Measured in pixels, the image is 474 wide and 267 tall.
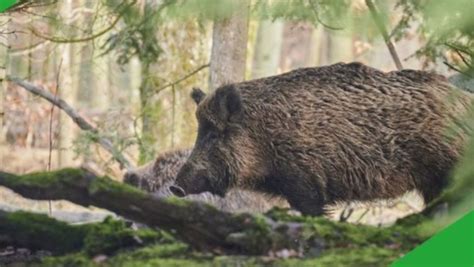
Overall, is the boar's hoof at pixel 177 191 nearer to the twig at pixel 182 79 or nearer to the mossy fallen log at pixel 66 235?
the mossy fallen log at pixel 66 235

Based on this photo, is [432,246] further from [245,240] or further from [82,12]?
[82,12]

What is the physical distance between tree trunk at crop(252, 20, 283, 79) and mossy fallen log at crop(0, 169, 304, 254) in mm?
667

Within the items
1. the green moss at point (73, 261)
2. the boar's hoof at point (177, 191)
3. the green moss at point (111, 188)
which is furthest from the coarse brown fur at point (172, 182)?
the green moss at point (73, 261)

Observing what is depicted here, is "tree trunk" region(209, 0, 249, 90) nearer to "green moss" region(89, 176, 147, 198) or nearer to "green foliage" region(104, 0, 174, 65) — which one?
"green foliage" region(104, 0, 174, 65)

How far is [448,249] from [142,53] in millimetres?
1474

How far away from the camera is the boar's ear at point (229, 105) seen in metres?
4.76

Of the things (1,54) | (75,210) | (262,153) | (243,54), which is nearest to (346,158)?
(262,153)

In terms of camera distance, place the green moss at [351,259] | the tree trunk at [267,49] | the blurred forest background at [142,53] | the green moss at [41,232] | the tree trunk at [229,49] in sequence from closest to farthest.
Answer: the green moss at [351,259], the green moss at [41,232], the blurred forest background at [142,53], the tree trunk at [229,49], the tree trunk at [267,49]

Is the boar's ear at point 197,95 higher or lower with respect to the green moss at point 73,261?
higher

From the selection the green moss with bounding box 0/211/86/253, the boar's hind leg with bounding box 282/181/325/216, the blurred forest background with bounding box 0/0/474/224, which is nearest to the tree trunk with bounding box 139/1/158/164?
the blurred forest background with bounding box 0/0/474/224

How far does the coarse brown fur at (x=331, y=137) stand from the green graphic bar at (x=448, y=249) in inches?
6.3

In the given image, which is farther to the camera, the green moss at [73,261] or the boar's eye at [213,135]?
the boar's eye at [213,135]

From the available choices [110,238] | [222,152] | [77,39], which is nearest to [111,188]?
[110,238]

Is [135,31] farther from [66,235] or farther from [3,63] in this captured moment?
[66,235]
